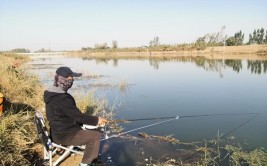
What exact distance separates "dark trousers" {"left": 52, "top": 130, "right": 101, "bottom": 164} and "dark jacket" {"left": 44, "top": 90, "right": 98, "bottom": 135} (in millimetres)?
79

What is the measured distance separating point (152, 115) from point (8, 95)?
4.55m

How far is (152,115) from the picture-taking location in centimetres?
1011

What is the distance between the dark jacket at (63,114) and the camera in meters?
4.38

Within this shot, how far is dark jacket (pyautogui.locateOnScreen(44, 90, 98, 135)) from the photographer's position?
4375 mm

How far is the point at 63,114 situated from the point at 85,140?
542mm

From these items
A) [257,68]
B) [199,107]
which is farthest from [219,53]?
[199,107]

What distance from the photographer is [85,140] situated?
4.63m

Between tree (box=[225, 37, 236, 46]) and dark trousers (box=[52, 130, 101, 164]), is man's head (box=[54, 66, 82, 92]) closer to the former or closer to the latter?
dark trousers (box=[52, 130, 101, 164])

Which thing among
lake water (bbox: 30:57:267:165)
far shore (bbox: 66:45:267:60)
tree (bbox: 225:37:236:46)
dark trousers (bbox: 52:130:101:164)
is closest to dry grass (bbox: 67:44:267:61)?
far shore (bbox: 66:45:267:60)

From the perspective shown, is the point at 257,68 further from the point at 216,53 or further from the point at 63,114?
the point at 216,53

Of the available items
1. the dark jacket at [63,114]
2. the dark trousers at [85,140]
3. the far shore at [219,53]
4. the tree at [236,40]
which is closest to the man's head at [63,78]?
Result: the dark jacket at [63,114]

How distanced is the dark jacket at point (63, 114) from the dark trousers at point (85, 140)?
0.26 feet

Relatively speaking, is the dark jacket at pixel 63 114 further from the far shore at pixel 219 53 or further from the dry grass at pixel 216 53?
the far shore at pixel 219 53

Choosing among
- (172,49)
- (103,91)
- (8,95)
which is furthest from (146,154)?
(172,49)
